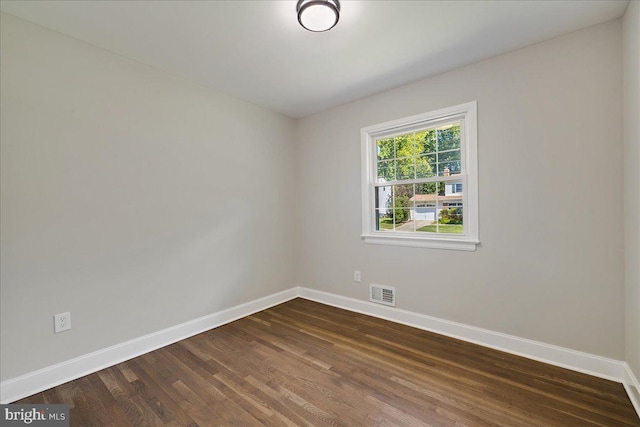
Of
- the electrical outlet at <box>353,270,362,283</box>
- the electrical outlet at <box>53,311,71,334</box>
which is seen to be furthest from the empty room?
the electrical outlet at <box>353,270,362,283</box>

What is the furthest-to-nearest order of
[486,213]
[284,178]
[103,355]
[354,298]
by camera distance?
[284,178] < [354,298] < [486,213] < [103,355]

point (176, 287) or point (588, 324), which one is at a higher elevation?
Answer: point (176, 287)

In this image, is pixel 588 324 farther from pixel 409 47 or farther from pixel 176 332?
pixel 176 332

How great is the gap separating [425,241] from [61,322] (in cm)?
311

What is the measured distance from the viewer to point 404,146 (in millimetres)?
3045

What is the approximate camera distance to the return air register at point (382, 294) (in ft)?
9.98

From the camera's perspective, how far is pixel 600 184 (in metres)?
2.00

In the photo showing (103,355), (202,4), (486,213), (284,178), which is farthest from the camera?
(284,178)

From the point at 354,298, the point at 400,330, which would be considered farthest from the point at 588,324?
the point at 354,298

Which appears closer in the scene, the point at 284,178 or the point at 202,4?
the point at 202,4

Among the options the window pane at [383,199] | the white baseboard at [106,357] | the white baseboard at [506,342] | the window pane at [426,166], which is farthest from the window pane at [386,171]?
the white baseboard at [106,357]

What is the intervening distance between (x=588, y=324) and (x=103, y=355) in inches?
146

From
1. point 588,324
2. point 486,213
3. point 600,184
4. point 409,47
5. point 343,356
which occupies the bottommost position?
point 343,356

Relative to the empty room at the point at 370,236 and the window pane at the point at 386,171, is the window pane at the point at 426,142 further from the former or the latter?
the window pane at the point at 386,171
